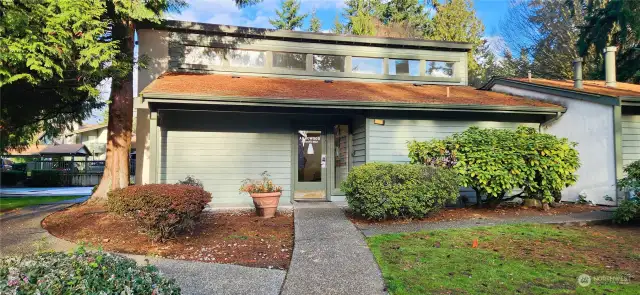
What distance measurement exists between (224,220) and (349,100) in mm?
3816

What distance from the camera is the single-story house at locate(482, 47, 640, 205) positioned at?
28.3 feet

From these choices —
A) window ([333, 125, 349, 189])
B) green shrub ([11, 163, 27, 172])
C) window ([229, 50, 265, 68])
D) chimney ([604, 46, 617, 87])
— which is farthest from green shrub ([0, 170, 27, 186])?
chimney ([604, 46, 617, 87])

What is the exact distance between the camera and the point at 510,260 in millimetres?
4926

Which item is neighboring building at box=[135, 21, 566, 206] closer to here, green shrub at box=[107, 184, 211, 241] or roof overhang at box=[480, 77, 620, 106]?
roof overhang at box=[480, 77, 620, 106]

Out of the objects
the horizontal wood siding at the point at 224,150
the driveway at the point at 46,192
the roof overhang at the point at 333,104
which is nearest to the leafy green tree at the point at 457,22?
the roof overhang at the point at 333,104

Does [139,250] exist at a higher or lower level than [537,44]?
lower

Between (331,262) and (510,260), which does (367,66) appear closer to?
(510,260)

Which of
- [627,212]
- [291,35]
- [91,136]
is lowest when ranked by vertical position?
[627,212]

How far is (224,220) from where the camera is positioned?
7562mm

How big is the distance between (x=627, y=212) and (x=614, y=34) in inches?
572

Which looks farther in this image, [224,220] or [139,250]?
[224,220]

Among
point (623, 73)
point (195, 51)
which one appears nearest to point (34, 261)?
point (195, 51)

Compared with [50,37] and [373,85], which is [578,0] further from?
[50,37]
